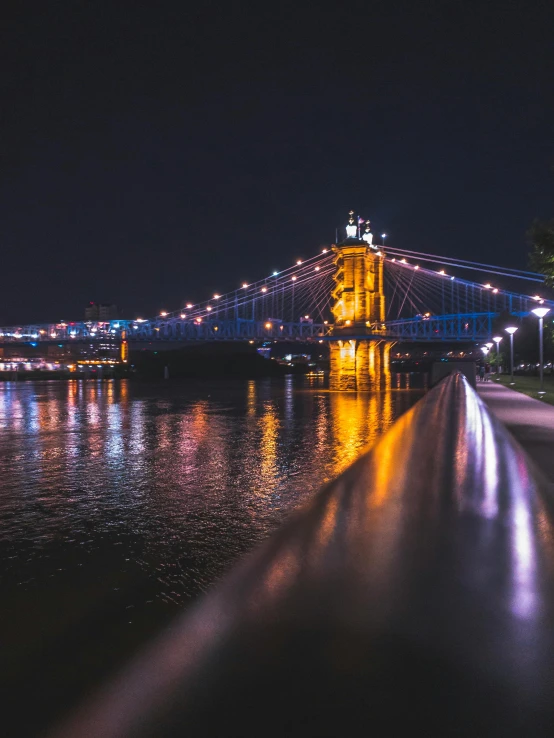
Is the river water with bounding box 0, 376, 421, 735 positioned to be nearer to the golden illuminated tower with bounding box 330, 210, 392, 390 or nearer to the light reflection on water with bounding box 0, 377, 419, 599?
the light reflection on water with bounding box 0, 377, 419, 599

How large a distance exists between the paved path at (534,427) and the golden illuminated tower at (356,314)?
2271 centimetres

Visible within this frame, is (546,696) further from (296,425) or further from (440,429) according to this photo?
(296,425)

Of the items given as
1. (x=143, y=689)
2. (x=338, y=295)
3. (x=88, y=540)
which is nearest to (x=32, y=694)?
(x=143, y=689)

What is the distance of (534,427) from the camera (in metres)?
11.1

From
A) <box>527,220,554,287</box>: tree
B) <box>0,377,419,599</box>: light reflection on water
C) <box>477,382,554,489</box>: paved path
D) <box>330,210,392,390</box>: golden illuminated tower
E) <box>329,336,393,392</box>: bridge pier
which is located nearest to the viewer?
<box>0,377,419,599</box>: light reflection on water

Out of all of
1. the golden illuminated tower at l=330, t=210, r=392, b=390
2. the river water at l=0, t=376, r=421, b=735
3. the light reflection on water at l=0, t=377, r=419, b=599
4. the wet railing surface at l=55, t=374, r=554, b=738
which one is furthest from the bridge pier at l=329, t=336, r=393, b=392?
the wet railing surface at l=55, t=374, r=554, b=738

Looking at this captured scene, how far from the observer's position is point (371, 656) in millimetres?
1088

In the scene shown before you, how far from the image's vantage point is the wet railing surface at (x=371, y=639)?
0.97 metres

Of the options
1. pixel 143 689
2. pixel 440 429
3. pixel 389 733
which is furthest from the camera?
pixel 440 429

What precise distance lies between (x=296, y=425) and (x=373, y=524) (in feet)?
40.3

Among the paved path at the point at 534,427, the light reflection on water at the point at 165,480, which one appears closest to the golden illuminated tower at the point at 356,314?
the paved path at the point at 534,427

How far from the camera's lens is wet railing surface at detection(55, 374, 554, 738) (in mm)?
966

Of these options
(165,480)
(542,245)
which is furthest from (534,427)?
(165,480)

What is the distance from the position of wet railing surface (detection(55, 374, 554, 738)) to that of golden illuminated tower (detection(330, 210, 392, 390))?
123ft
